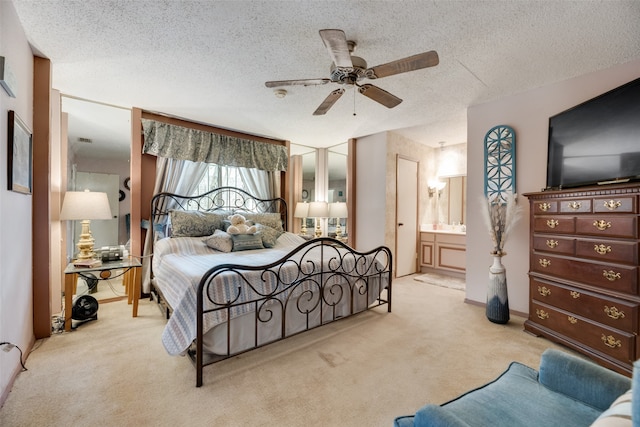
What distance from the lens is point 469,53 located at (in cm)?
227

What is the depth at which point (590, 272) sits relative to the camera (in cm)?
210

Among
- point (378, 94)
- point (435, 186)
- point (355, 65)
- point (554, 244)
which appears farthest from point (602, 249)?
point (435, 186)

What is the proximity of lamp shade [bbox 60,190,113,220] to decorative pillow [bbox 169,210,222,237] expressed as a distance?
0.69 m

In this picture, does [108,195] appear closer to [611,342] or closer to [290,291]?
[290,291]

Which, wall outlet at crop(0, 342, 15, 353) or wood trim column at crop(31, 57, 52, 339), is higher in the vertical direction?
wood trim column at crop(31, 57, 52, 339)

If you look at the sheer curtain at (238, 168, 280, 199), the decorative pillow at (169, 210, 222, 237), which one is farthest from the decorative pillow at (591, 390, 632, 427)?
the sheer curtain at (238, 168, 280, 199)

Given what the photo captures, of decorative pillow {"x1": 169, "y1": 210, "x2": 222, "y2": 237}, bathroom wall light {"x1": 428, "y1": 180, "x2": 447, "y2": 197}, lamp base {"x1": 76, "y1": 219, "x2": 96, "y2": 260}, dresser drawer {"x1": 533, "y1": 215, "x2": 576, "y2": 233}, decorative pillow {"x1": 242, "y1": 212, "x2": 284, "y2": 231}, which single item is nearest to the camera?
dresser drawer {"x1": 533, "y1": 215, "x2": 576, "y2": 233}

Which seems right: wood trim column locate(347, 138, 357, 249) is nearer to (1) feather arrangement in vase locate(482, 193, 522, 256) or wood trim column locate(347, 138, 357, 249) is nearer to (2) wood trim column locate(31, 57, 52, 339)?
(1) feather arrangement in vase locate(482, 193, 522, 256)

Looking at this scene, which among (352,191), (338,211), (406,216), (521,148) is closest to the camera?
(521,148)

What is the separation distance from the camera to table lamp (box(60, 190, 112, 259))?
2770mm

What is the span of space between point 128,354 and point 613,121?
14.3ft

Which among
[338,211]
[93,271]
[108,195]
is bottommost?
[93,271]

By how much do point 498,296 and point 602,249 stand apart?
1034 millimetres

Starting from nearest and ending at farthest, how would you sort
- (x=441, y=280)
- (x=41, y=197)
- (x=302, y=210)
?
(x=41, y=197) → (x=441, y=280) → (x=302, y=210)
